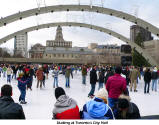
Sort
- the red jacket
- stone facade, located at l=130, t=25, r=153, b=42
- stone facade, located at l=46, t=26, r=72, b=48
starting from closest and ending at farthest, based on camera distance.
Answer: the red jacket, stone facade, located at l=130, t=25, r=153, b=42, stone facade, located at l=46, t=26, r=72, b=48

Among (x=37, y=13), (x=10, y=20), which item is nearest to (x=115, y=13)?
(x=37, y=13)

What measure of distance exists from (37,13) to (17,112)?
68.3ft

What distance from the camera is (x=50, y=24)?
29.9 m

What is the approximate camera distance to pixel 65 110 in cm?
295

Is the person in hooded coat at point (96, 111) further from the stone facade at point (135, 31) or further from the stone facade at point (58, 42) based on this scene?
the stone facade at point (58, 42)

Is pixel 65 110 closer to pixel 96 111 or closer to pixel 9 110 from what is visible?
pixel 96 111

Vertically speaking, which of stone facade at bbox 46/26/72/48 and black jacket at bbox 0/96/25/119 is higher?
stone facade at bbox 46/26/72/48

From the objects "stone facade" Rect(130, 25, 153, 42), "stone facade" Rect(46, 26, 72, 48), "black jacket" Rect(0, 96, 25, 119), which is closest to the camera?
"black jacket" Rect(0, 96, 25, 119)

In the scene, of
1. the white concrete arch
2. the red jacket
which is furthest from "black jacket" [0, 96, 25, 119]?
the white concrete arch

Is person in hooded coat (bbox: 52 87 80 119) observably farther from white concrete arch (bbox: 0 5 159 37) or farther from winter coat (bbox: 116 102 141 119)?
white concrete arch (bbox: 0 5 159 37)

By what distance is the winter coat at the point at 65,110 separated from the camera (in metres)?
2.93

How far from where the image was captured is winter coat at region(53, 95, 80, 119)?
9.62ft

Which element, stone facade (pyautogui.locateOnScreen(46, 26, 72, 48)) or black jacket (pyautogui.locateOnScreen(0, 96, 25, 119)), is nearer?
black jacket (pyautogui.locateOnScreen(0, 96, 25, 119))

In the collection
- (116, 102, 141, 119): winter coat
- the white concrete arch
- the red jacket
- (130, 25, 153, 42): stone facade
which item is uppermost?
(130, 25, 153, 42): stone facade
